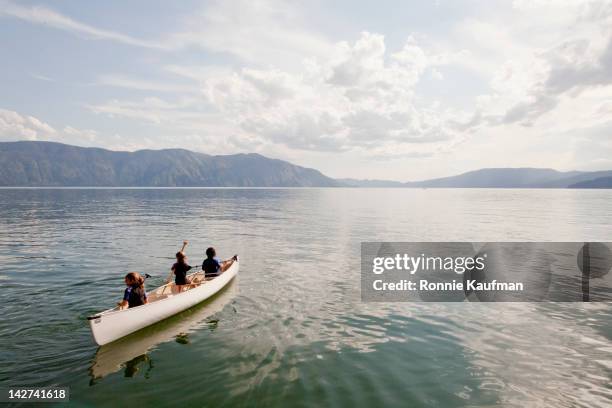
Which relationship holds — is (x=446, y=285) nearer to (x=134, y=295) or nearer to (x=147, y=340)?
(x=147, y=340)

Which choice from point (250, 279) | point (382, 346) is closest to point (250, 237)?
point (250, 279)

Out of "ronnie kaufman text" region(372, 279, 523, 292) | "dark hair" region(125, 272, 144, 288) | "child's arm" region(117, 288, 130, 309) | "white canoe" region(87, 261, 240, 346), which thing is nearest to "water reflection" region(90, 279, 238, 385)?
"white canoe" region(87, 261, 240, 346)

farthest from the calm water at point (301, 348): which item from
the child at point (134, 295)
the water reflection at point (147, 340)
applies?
the child at point (134, 295)

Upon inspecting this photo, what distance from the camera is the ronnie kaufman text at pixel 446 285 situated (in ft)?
77.5

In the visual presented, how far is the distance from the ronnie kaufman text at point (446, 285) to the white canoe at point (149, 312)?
11029mm

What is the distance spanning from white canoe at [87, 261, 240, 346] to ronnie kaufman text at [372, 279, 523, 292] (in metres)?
11.0

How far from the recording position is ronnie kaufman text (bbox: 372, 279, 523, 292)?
2362 centimetres

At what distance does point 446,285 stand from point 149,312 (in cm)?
1878

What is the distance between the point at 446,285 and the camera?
957 inches

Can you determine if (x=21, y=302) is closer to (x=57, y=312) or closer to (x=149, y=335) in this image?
(x=57, y=312)

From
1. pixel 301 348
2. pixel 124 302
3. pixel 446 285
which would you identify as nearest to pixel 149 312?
pixel 124 302

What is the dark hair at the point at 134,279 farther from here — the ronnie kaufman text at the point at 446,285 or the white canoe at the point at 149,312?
the ronnie kaufman text at the point at 446,285

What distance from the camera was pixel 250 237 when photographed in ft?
147

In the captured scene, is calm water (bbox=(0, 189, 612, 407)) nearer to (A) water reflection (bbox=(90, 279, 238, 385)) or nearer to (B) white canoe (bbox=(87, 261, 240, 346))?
(A) water reflection (bbox=(90, 279, 238, 385))
